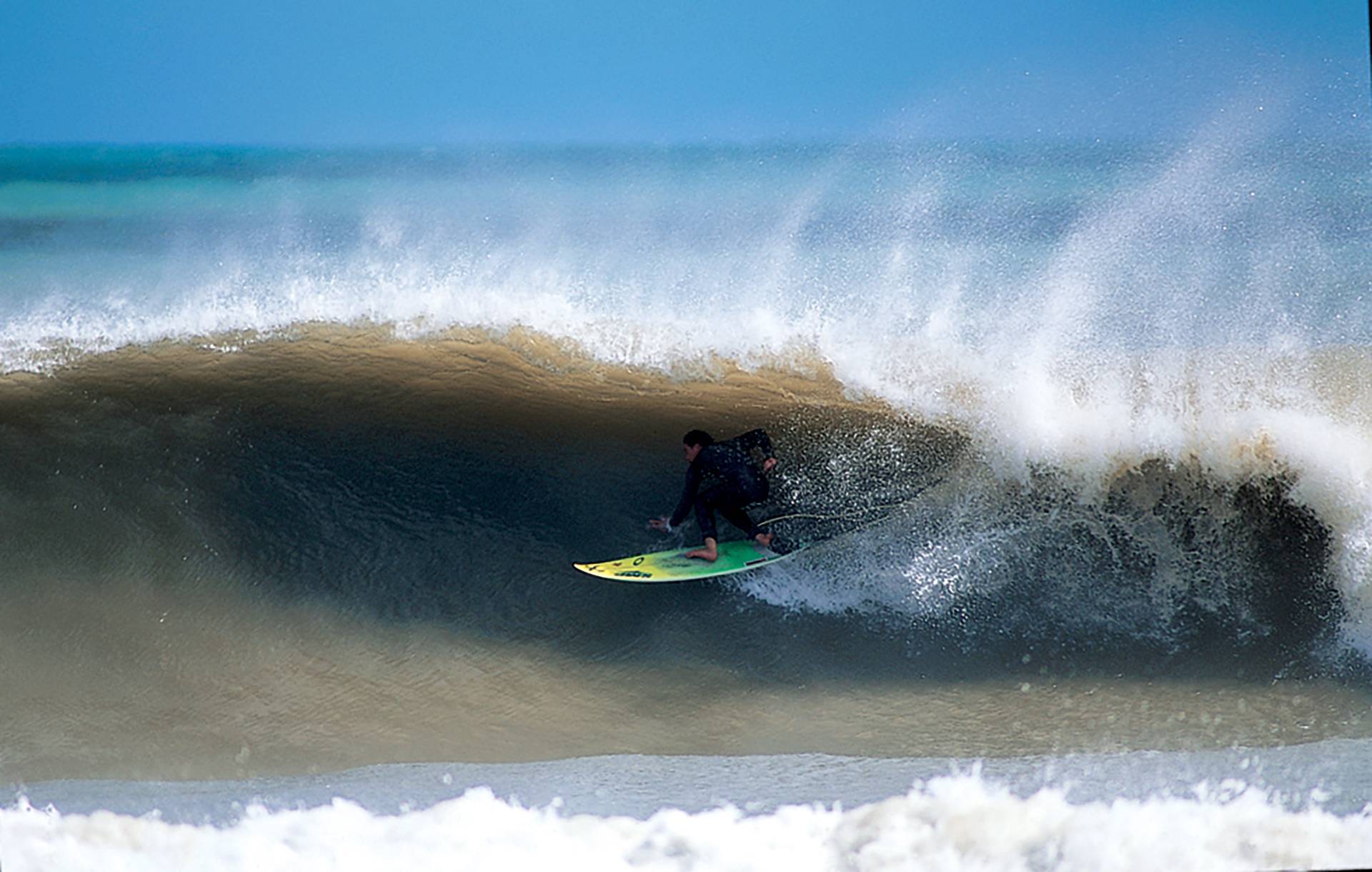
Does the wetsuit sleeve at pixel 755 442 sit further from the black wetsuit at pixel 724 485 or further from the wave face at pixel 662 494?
the wave face at pixel 662 494

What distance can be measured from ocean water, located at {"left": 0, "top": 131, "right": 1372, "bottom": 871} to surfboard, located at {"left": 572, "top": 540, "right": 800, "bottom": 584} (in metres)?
0.14

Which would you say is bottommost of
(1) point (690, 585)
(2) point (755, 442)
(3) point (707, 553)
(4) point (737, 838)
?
(4) point (737, 838)

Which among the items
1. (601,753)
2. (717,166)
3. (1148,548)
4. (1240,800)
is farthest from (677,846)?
(717,166)

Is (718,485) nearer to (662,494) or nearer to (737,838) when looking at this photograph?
(662,494)

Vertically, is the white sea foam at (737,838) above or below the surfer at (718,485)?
below

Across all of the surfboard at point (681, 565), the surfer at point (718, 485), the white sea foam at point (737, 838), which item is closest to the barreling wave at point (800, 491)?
the surfboard at point (681, 565)

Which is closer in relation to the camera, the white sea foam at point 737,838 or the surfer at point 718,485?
the white sea foam at point 737,838

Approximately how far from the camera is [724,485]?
4.57 metres

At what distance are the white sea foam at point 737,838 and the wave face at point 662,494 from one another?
0.86ft

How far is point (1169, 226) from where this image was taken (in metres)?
8.38

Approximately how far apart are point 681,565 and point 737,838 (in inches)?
48.1

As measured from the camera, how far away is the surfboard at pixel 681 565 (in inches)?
177

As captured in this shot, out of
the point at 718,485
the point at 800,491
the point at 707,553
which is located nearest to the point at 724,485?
the point at 718,485

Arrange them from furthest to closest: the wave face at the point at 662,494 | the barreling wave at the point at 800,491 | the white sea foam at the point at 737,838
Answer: the barreling wave at the point at 800,491, the wave face at the point at 662,494, the white sea foam at the point at 737,838
